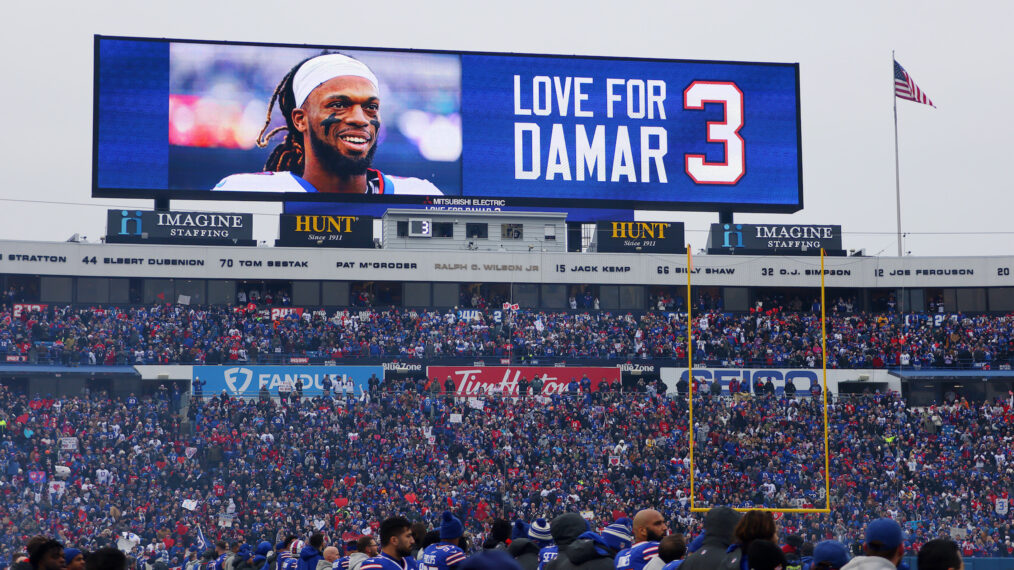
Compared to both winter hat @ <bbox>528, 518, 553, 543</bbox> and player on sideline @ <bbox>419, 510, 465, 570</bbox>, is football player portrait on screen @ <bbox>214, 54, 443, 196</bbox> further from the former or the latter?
player on sideline @ <bbox>419, 510, 465, 570</bbox>

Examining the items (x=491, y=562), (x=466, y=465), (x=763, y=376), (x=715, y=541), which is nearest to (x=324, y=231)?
(x=466, y=465)

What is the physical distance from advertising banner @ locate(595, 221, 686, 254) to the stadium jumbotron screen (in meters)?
0.70

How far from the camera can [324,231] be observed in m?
37.2

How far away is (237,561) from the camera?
1263 centimetres

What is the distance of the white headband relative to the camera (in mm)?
36469

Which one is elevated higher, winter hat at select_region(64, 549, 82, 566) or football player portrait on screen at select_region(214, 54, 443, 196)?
football player portrait on screen at select_region(214, 54, 443, 196)

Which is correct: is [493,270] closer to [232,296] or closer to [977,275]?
[232,296]

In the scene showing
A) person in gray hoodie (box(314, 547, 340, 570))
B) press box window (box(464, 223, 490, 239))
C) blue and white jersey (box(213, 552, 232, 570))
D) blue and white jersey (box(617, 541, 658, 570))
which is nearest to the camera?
blue and white jersey (box(617, 541, 658, 570))

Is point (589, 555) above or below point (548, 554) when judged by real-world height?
above

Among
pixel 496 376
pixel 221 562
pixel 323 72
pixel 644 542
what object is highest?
pixel 323 72

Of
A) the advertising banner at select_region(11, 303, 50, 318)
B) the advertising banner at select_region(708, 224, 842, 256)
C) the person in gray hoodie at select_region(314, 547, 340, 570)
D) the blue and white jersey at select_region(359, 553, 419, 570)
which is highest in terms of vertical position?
the advertising banner at select_region(708, 224, 842, 256)

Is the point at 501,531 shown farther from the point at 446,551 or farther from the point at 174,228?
the point at 174,228

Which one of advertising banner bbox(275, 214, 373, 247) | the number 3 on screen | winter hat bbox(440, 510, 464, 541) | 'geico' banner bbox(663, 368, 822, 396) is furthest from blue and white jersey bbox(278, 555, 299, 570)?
the number 3 on screen

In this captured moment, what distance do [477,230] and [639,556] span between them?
31689 mm
